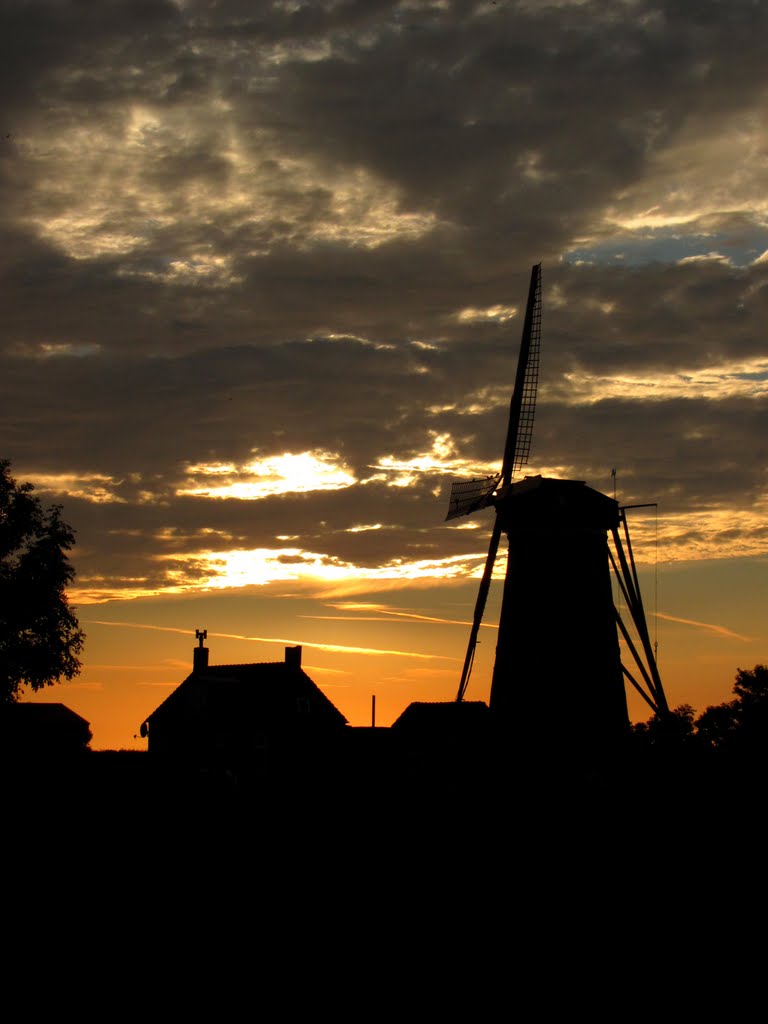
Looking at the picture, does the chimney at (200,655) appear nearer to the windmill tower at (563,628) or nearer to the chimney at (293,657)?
the chimney at (293,657)

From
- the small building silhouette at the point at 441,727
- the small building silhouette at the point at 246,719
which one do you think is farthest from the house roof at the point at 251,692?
the small building silhouette at the point at 441,727

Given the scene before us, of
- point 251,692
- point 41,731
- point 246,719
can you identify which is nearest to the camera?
point 246,719

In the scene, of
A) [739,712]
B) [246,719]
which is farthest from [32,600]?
[739,712]

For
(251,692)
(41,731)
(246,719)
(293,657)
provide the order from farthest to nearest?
(41,731) → (293,657) → (251,692) → (246,719)

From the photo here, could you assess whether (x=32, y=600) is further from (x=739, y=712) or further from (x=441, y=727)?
(x=739, y=712)

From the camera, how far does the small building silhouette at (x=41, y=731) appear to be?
50.7m

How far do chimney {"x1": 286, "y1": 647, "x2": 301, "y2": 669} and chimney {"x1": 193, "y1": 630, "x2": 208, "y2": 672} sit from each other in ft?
15.7

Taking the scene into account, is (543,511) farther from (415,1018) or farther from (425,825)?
(415,1018)

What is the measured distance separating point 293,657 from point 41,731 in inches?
691

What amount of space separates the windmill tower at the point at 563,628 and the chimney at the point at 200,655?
2204cm

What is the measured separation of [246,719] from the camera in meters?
56.6

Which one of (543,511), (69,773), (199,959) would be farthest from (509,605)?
(199,959)

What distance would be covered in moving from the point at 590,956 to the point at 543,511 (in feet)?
67.8

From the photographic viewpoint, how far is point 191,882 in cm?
2942
